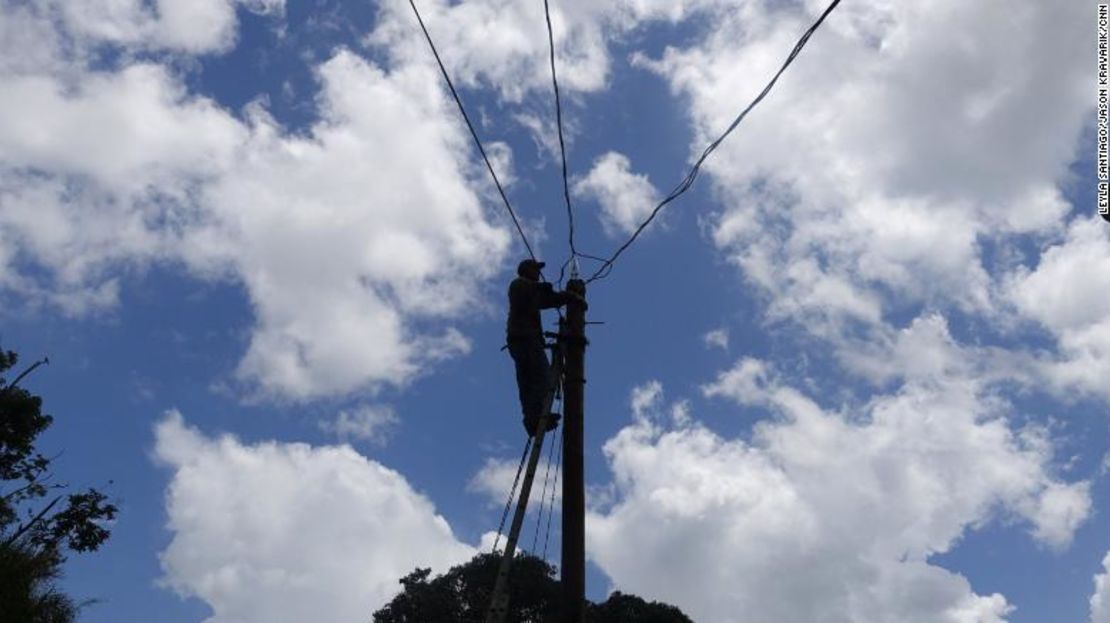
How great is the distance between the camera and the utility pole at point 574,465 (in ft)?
20.2

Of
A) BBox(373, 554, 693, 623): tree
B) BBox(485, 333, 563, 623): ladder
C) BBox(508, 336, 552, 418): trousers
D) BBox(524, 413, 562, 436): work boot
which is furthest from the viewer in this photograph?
BBox(373, 554, 693, 623): tree

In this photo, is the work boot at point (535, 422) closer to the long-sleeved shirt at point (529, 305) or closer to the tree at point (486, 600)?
the long-sleeved shirt at point (529, 305)

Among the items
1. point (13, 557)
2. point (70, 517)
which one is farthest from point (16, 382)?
point (13, 557)

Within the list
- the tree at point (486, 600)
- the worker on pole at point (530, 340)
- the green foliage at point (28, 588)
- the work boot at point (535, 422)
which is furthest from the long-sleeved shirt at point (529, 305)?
the tree at point (486, 600)

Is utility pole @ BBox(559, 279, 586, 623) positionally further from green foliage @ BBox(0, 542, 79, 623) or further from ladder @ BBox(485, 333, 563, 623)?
green foliage @ BBox(0, 542, 79, 623)

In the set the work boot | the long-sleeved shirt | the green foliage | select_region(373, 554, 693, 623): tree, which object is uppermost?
select_region(373, 554, 693, 623): tree

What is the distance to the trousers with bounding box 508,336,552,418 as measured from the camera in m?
7.80

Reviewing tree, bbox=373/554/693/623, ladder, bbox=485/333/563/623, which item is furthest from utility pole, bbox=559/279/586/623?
tree, bbox=373/554/693/623

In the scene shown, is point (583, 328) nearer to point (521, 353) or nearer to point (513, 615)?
point (521, 353)

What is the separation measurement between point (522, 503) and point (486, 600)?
26815 mm

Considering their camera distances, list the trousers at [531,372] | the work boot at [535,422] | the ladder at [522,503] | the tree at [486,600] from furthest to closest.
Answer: the tree at [486,600]
the trousers at [531,372]
the work boot at [535,422]
the ladder at [522,503]

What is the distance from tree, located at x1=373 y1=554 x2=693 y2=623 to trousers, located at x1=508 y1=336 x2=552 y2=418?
25.4m

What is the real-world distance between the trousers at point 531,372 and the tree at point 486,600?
Answer: 83.3 feet

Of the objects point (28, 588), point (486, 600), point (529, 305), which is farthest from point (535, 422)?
point (486, 600)
